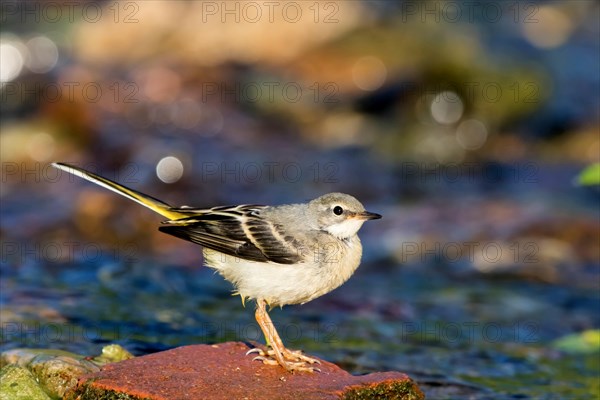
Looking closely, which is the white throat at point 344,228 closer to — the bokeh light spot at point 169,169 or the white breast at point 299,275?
the white breast at point 299,275

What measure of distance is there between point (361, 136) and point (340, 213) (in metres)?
10.2

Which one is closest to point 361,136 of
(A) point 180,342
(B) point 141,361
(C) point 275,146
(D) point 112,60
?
(C) point 275,146

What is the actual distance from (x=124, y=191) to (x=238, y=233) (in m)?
1.03

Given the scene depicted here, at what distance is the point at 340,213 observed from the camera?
7.85 metres

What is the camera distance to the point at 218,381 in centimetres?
650

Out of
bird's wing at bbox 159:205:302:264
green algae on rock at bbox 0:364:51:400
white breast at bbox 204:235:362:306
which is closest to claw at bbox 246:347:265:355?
white breast at bbox 204:235:362:306

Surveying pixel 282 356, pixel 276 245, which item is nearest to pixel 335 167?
pixel 276 245

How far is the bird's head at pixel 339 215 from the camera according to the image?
307 inches

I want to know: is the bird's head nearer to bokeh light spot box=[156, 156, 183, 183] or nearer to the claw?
the claw

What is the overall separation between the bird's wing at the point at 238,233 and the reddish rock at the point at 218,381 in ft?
2.81


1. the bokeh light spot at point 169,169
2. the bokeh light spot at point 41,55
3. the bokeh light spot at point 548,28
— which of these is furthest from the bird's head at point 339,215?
the bokeh light spot at point 548,28

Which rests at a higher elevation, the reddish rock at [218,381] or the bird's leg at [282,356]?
the bird's leg at [282,356]

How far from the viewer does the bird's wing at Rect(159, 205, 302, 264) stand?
7.61 metres

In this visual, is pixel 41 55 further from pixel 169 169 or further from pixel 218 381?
pixel 218 381
